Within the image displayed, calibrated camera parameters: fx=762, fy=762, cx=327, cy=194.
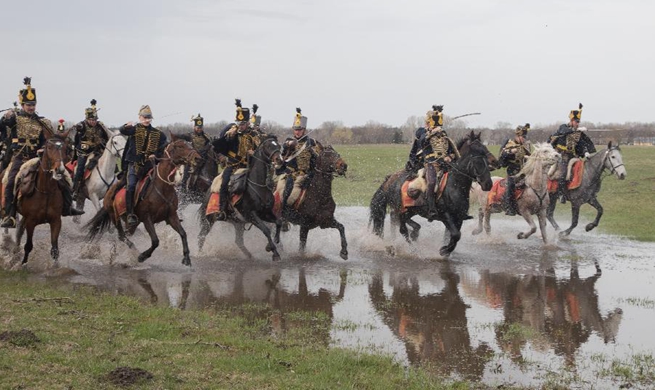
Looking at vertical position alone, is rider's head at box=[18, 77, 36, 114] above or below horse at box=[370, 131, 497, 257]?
above

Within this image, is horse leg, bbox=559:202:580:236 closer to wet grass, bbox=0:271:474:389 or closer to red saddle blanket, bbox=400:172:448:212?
red saddle blanket, bbox=400:172:448:212

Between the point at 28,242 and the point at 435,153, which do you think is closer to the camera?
the point at 28,242

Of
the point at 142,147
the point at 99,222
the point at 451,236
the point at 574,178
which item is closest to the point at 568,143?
the point at 574,178

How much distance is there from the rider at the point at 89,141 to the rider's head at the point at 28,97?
3.99 metres

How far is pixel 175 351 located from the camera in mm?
8133

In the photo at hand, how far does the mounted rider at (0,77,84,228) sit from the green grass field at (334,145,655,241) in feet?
46.7

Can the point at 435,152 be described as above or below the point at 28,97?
below

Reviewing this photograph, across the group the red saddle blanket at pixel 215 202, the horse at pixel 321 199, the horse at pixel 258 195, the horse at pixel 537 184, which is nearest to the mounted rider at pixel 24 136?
the red saddle blanket at pixel 215 202

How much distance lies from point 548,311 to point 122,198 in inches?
312

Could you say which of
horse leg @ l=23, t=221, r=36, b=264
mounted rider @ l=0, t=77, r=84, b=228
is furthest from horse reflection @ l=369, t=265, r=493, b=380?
mounted rider @ l=0, t=77, r=84, b=228

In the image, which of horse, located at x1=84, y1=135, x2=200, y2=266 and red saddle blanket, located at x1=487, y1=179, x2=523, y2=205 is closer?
horse, located at x1=84, y1=135, x2=200, y2=266

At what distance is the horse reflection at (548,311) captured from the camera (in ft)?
30.1

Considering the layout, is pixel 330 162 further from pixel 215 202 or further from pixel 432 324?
pixel 432 324

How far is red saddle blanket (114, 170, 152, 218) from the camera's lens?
14.0m
